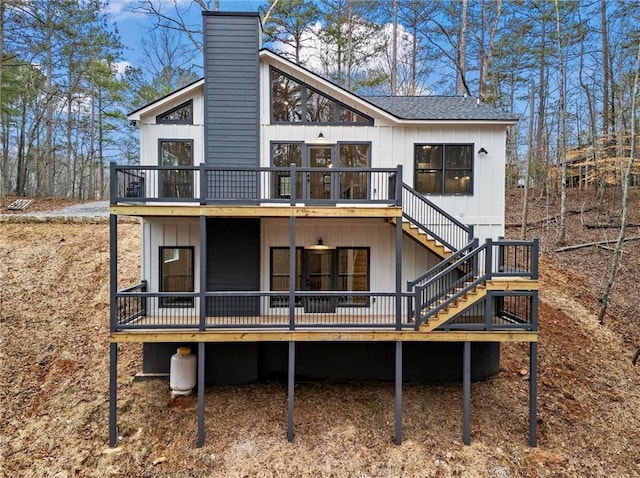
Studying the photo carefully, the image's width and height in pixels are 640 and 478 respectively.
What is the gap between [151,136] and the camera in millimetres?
9852

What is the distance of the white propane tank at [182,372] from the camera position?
945 centimetres

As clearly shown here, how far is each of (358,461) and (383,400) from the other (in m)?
1.91

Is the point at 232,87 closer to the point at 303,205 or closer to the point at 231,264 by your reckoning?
the point at 303,205

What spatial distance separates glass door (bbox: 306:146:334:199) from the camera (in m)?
10.1

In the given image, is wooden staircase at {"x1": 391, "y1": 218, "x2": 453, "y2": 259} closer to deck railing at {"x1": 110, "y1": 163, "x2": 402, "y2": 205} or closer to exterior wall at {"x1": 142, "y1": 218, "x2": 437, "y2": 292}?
exterior wall at {"x1": 142, "y1": 218, "x2": 437, "y2": 292}

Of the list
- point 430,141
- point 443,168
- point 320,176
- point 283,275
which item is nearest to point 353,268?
point 283,275

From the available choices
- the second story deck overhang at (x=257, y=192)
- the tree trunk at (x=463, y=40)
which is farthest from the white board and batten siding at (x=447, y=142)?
the tree trunk at (x=463, y=40)

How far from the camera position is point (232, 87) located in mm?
9859

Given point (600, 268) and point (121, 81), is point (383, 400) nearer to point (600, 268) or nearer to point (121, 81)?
point (600, 268)

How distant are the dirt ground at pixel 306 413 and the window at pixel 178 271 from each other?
253 centimetres

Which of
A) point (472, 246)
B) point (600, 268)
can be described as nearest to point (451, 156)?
point (472, 246)

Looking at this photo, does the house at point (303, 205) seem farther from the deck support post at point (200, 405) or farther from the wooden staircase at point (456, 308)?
the deck support post at point (200, 405)

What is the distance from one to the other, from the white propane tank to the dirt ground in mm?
403

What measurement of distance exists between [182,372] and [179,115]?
666cm
